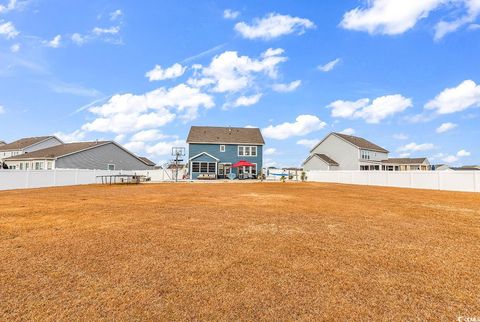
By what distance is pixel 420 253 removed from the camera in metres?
5.25

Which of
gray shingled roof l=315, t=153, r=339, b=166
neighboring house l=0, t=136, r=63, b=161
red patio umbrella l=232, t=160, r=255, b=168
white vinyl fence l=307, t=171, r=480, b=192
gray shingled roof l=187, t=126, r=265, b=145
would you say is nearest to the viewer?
white vinyl fence l=307, t=171, r=480, b=192

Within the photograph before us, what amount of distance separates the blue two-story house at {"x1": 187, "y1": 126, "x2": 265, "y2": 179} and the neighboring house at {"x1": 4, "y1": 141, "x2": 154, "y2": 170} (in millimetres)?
10552

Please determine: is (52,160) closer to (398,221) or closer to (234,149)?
(234,149)

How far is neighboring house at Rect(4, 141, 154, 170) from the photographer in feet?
113

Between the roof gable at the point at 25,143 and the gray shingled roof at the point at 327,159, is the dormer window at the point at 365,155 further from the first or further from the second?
the roof gable at the point at 25,143

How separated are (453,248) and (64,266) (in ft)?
23.7

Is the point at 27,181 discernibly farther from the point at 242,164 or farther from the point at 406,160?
the point at 406,160

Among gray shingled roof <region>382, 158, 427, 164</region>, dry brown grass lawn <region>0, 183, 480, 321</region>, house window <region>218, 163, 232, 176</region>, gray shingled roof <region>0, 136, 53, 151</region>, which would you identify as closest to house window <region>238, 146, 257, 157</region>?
house window <region>218, 163, 232, 176</region>

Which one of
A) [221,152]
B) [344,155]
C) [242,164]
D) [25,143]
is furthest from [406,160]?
[25,143]

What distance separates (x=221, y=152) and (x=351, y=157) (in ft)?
68.9

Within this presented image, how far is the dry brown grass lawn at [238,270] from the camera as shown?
328cm

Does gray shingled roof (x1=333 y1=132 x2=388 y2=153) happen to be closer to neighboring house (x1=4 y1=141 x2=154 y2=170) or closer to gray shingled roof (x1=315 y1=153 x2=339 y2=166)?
gray shingled roof (x1=315 y1=153 x2=339 y2=166)

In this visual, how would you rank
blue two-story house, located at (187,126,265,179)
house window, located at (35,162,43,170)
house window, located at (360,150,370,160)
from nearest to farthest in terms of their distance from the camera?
house window, located at (35,162,43,170) → blue two-story house, located at (187,126,265,179) → house window, located at (360,150,370,160)

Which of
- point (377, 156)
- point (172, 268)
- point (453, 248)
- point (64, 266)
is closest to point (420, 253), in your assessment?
point (453, 248)
